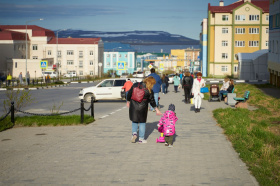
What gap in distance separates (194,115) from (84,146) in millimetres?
8229

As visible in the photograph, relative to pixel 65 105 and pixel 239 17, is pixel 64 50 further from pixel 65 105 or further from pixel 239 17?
pixel 65 105

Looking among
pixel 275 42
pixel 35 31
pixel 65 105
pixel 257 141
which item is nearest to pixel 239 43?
pixel 275 42

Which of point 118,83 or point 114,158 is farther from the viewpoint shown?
point 118,83

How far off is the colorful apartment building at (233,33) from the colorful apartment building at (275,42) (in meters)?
46.2

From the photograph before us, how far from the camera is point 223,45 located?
94188 mm

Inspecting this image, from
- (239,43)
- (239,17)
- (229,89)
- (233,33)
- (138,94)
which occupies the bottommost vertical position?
(229,89)

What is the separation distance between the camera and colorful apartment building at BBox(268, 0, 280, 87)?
1634 inches

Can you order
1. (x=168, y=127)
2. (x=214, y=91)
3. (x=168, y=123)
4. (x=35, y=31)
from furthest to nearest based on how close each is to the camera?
1. (x=35, y=31)
2. (x=214, y=91)
3. (x=168, y=123)
4. (x=168, y=127)

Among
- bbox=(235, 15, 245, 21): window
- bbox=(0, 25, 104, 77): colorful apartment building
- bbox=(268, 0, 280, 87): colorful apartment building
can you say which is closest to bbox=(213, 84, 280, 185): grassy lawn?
bbox=(268, 0, 280, 87): colorful apartment building

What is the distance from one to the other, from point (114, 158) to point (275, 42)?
36.4m

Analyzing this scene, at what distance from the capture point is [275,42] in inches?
1702

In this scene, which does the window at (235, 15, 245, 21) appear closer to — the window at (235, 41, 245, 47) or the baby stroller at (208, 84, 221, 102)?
the window at (235, 41, 245, 47)

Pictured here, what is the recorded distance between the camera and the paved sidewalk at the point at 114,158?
25.3 feet

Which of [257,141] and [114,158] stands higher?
[257,141]
